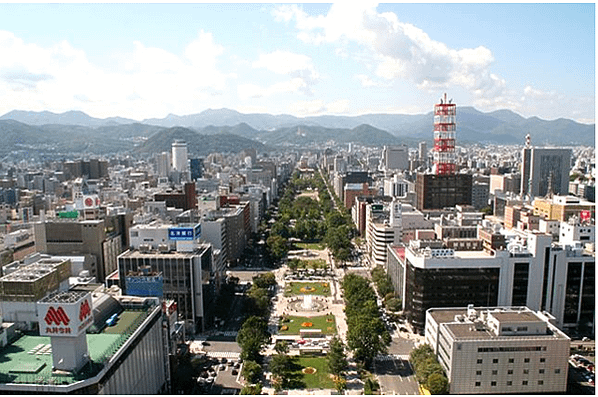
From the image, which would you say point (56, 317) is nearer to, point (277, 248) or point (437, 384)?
point (437, 384)

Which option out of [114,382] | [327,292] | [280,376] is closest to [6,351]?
[114,382]

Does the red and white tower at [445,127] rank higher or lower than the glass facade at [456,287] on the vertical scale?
higher

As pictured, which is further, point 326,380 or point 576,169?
point 576,169

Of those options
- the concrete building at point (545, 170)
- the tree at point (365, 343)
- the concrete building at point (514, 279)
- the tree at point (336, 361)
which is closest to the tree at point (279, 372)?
the tree at point (336, 361)

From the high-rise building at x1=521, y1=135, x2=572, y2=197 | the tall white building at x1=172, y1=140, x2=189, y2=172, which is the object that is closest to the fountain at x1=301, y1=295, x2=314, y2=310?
the high-rise building at x1=521, y1=135, x2=572, y2=197

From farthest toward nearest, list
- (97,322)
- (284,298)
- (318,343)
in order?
(284,298) < (318,343) < (97,322)

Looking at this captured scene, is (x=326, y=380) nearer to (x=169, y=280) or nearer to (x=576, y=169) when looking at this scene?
(x=169, y=280)

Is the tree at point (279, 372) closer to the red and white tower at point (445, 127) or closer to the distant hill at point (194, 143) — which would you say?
the red and white tower at point (445, 127)
